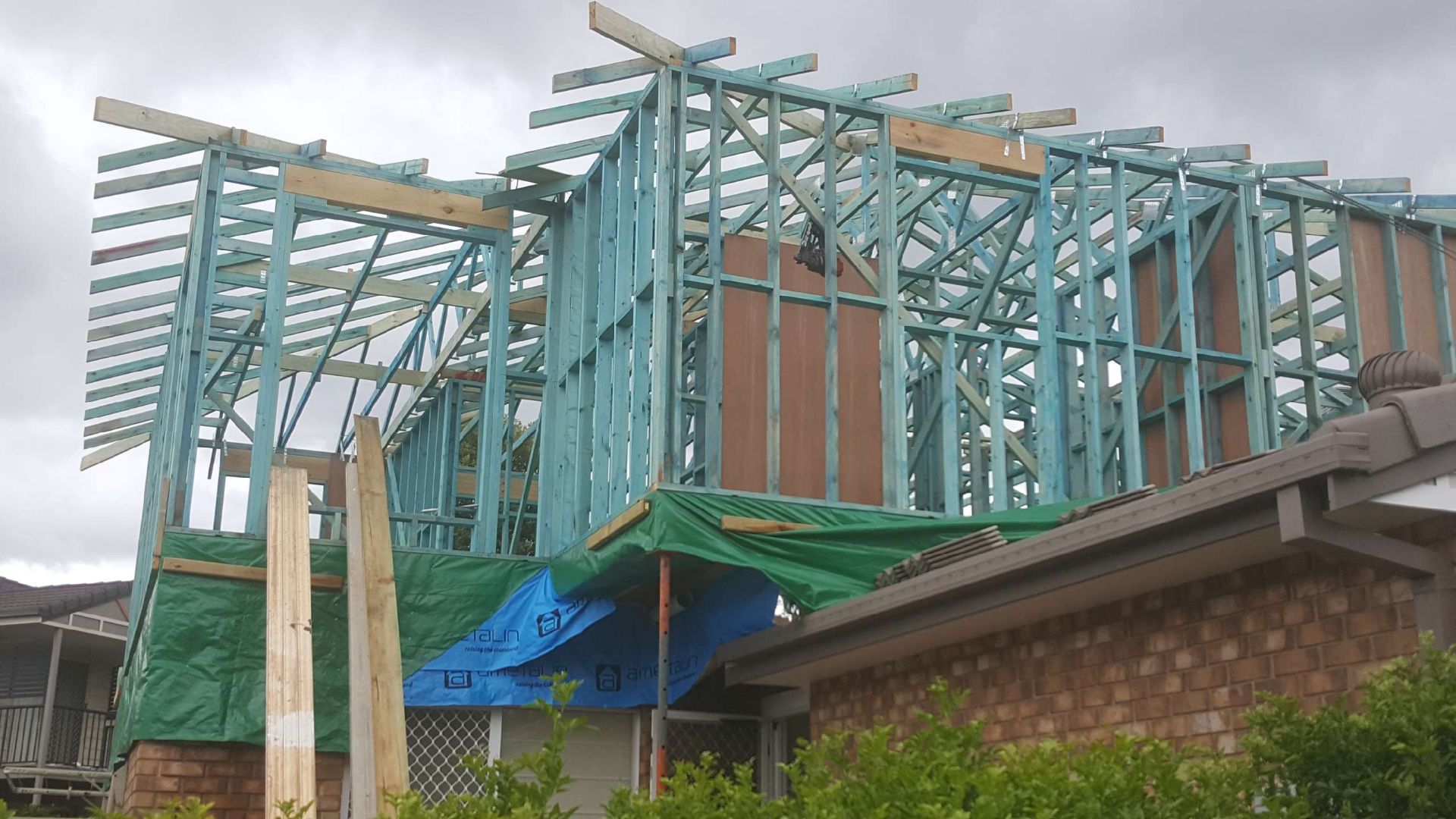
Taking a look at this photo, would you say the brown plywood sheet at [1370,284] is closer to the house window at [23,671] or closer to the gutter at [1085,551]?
the gutter at [1085,551]

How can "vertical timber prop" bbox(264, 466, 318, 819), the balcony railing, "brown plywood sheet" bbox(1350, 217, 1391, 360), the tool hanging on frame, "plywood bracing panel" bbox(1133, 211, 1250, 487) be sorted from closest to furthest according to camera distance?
"vertical timber prop" bbox(264, 466, 318, 819)
the tool hanging on frame
"plywood bracing panel" bbox(1133, 211, 1250, 487)
"brown plywood sheet" bbox(1350, 217, 1391, 360)
the balcony railing

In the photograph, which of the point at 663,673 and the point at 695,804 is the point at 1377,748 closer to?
the point at 695,804

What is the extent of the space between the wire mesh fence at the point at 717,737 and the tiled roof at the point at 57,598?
13.5 meters

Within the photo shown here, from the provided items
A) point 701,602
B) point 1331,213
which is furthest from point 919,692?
point 1331,213

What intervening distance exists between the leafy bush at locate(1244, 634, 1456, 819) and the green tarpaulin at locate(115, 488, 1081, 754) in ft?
15.8

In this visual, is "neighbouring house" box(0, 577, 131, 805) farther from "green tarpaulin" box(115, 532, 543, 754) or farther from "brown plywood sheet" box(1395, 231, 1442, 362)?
"brown plywood sheet" box(1395, 231, 1442, 362)

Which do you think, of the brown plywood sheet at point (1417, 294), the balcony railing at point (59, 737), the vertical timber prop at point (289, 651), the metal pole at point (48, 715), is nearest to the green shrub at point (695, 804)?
the vertical timber prop at point (289, 651)

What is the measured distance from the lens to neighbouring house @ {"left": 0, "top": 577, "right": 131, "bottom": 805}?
21328 mm

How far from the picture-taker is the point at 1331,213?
15070mm

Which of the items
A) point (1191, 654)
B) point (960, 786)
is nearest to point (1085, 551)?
point (1191, 654)

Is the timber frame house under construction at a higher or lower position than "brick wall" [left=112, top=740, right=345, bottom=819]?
higher

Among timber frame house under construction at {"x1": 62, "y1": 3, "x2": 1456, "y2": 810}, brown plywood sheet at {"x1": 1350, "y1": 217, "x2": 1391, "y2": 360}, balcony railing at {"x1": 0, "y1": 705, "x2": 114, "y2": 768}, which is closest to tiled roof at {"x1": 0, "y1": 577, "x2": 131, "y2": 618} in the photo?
balcony railing at {"x1": 0, "y1": 705, "x2": 114, "y2": 768}

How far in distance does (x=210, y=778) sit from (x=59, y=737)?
13536 mm

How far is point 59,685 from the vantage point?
2416 cm
